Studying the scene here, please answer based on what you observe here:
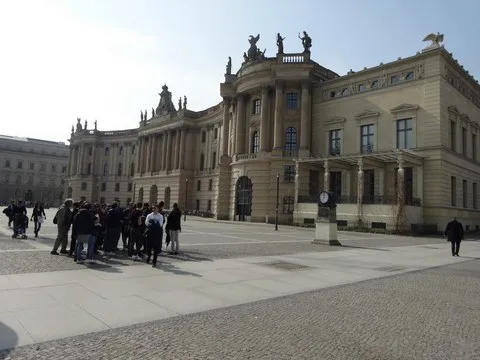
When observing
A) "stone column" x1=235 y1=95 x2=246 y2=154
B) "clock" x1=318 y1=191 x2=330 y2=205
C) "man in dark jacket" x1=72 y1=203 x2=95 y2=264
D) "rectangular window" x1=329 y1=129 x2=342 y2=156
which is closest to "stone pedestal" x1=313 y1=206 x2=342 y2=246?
"clock" x1=318 y1=191 x2=330 y2=205

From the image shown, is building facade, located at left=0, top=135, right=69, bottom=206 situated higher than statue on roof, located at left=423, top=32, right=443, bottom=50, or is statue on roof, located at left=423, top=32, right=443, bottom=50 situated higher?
statue on roof, located at left=423, top=32, right=443, bottom=50

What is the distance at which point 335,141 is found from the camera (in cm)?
4506

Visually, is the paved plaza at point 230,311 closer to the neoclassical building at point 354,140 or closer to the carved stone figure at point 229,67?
the neoclassical building at point 354,140

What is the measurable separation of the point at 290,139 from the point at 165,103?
46.6 metres

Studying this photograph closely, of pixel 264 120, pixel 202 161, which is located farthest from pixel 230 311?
pixel 202 161

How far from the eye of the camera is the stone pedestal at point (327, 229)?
2148cm

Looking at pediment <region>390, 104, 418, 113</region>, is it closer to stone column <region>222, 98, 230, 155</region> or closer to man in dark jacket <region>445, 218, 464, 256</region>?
man in dark jacket <region>445, 218, 464, 256</region>

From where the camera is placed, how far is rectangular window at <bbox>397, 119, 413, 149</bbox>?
1519 inches

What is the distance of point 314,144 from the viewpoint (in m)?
47.1

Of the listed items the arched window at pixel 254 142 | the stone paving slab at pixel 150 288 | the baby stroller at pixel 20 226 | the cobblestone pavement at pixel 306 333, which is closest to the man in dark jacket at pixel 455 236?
the stone paving slab at pixel 150 288

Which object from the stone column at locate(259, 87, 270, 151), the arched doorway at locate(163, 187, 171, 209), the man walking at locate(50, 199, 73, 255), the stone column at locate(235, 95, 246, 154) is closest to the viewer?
the man walking at locate(50, 199, 73, 255)

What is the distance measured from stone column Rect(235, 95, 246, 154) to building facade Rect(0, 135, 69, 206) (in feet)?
293

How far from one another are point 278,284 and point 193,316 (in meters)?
3.60

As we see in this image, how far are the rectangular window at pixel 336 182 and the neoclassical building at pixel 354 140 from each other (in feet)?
0.37
